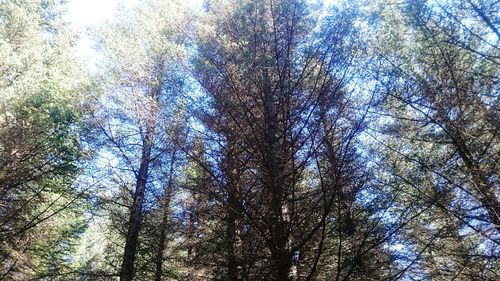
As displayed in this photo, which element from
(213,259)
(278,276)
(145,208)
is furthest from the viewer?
(145,208)

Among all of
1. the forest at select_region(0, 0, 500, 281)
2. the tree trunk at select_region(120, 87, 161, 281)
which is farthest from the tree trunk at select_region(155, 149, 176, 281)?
the tree trunk at select_region(120, 87, 161, 281)

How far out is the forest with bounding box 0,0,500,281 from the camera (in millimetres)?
5336

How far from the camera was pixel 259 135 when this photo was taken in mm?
5938

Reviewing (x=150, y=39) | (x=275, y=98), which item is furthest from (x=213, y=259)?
(x=150, y=39)

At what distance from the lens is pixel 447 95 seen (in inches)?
313

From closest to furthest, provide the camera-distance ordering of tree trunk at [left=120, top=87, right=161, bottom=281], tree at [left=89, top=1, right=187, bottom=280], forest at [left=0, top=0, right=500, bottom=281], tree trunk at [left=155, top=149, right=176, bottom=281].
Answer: forest at [left=0, top=0, right=500, bottom=281], tree trunk at [left=120, top=87, right=161, bottom=281], tree trunk at [left=155, top=149, right=176, bottom=281], tree at [left=89, top=1, right=187, bottom=280]

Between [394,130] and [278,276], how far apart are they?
629cm

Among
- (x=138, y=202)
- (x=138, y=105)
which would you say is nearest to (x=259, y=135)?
(x=138, y=202)

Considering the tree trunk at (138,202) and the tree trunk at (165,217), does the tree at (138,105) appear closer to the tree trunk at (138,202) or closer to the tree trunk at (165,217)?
the tree trunk at (138,202)

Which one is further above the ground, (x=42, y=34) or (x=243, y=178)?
(x=42, y=34)

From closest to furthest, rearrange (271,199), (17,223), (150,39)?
(271,199)
(17,223)
(150,39)

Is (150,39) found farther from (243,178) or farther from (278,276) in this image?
(278,276)

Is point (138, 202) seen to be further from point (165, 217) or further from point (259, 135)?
point (259, 135)

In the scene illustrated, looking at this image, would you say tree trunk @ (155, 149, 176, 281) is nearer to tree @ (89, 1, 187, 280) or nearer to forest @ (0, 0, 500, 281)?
forest @ (0, 0, 500, 281)
